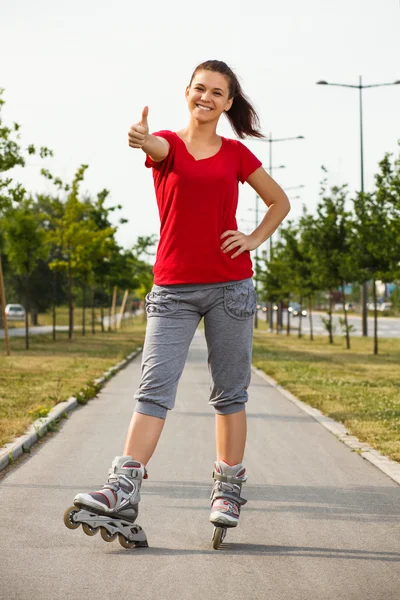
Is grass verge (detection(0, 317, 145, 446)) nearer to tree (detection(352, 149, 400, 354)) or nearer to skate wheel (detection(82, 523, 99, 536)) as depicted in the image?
skate wheel (detection(82, 523, 99, 536))

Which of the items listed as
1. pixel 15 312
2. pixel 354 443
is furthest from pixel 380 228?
pixel 15 312

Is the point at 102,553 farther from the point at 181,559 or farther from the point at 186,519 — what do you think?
the point at 186,519

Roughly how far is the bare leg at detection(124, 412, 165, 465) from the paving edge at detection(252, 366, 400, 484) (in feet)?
9.27

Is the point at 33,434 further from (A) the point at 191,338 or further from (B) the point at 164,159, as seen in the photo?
(B) the point at 164,159

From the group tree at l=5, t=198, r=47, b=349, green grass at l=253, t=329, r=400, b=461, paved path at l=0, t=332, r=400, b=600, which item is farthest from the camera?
tree at l=5, t=198, r=47, b=349

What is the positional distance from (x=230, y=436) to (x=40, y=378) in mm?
11592

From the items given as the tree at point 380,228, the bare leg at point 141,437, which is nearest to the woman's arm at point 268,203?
the bare leg at point 141,437

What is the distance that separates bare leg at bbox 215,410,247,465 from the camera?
4.76 meters

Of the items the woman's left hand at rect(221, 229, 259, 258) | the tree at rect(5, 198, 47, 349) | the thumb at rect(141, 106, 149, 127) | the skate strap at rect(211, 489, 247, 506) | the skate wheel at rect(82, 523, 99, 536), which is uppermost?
the tree at rect(5, 198, 47, 349)

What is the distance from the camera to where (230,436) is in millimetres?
4766

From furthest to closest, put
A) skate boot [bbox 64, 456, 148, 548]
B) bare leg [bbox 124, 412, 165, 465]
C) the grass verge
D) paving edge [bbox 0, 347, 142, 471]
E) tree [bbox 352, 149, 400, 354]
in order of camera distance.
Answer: tree [bbox 352, 149, 400, 354] → the grass verge → paving edge [bbox 0, 347, 142, 471] → bare leg [bbox 124, 412, 165, 465] → skate boot [bbox 64, 456, 148, 548]

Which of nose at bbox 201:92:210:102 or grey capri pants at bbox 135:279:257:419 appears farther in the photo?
nose at bbox 201:92:210:102

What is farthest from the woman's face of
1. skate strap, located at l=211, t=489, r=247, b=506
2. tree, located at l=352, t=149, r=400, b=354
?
tree, located at l=352, t=149, r=400, b=354

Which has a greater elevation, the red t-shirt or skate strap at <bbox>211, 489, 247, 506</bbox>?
the red t-shirt
